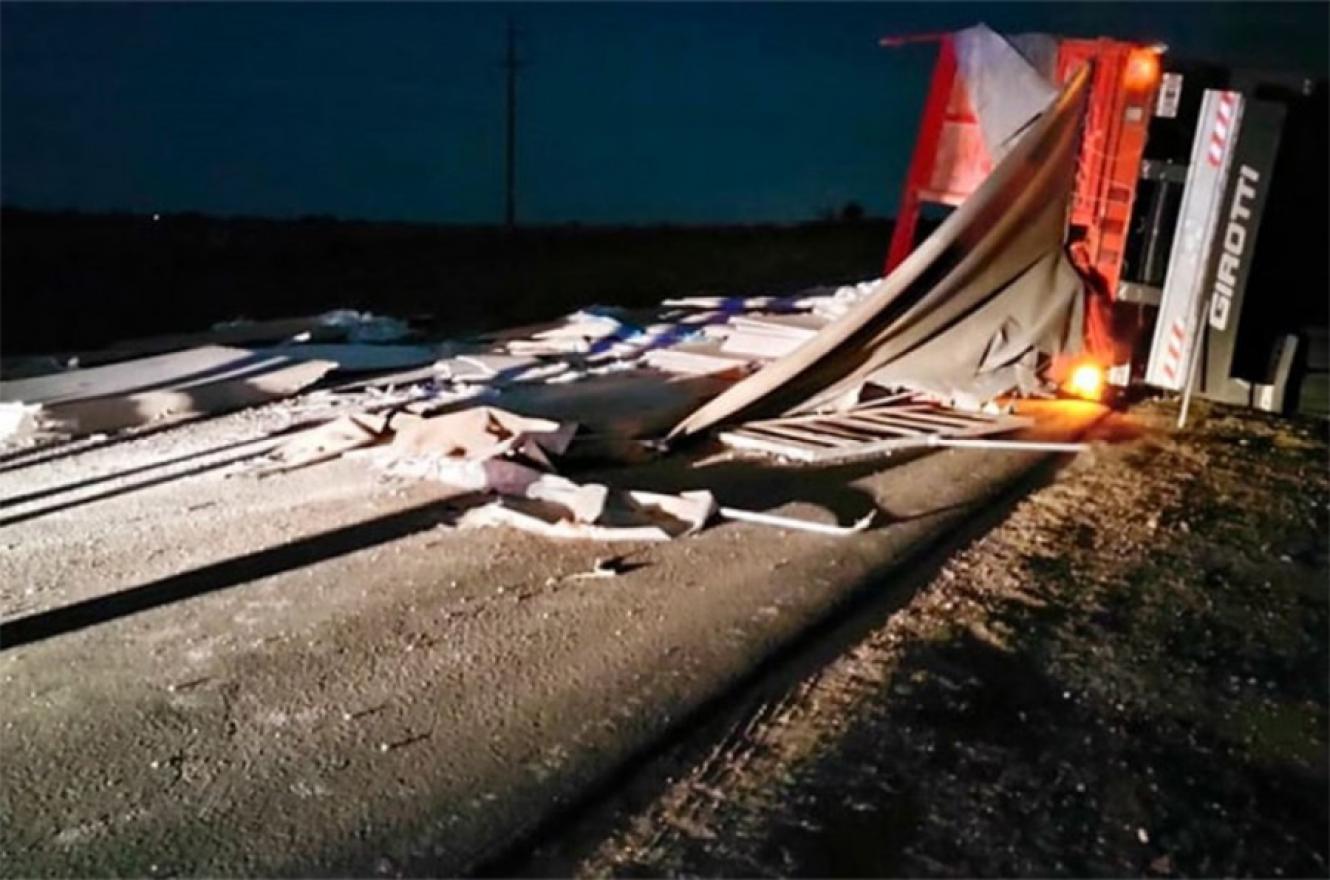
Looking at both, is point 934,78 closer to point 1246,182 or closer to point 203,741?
point 1246,182

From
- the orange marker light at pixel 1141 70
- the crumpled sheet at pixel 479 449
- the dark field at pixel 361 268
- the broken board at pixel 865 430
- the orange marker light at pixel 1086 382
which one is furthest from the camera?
A: the dark field at pixel 361 268

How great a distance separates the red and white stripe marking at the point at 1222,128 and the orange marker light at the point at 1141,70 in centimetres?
52

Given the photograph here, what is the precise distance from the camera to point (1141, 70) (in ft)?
27.3

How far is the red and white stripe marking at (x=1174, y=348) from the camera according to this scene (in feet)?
27.6

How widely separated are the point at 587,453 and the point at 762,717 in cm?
339

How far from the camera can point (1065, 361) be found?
8742 millimetres

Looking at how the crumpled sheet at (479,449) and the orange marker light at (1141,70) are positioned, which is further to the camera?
the orange marker light at (1141,70)

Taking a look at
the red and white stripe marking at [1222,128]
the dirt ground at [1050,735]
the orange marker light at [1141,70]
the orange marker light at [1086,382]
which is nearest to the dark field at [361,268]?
the orange marker light at [1086,382]

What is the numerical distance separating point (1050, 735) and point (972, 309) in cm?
494

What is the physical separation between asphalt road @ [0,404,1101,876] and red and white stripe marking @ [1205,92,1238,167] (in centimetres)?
284

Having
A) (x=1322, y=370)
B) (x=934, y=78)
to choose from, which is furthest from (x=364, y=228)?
(x=1322, y=370)

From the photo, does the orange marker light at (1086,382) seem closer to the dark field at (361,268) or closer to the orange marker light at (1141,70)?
the orange marker light at (1141,70)

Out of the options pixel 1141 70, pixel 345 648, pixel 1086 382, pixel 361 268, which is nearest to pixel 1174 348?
pixel 1086 382

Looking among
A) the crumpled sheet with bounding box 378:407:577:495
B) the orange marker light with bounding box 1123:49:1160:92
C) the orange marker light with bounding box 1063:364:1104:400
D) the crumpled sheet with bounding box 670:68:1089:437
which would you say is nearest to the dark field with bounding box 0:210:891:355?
the crumpled sheet with bounding box 670:68:1089:437
